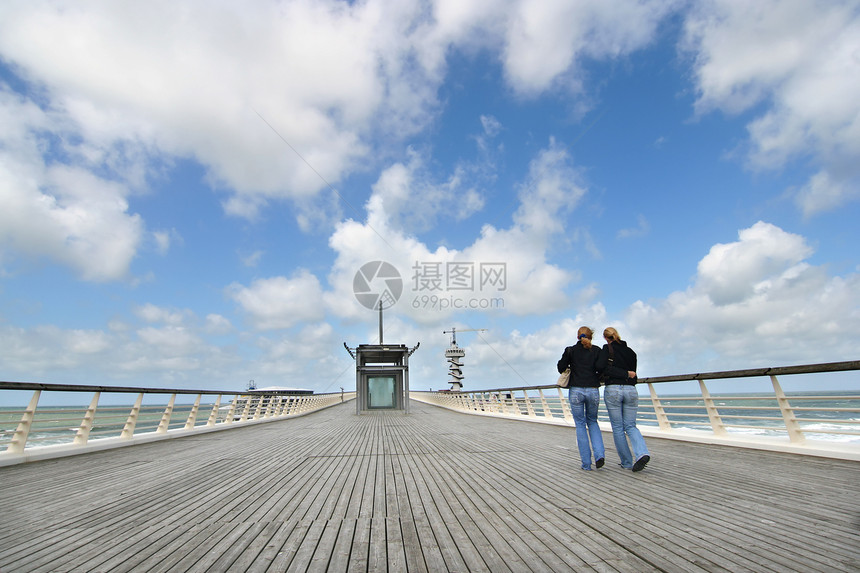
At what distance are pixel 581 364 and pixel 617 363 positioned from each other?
41 centimetres

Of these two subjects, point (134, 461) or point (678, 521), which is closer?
point (678, 521)

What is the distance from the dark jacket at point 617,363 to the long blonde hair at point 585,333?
0.19 m

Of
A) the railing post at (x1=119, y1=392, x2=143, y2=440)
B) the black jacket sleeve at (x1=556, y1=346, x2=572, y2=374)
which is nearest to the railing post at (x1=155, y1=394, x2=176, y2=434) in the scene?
the railing post at (x1=119, y1=392, x2=143, y2=440)

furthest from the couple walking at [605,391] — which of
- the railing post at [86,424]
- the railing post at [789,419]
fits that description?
the railing post at [86,424]

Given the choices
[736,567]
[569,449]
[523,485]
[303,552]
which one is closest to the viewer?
[736,567]

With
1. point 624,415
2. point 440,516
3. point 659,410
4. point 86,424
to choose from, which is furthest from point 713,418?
point 86,424

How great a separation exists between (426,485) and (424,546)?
188 cm

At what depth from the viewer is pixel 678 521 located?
3188 millimetres

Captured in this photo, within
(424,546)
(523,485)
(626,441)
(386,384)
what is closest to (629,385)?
(626,441)

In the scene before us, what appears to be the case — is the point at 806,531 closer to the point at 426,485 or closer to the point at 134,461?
the point at 426,485

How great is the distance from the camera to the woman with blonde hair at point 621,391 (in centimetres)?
514

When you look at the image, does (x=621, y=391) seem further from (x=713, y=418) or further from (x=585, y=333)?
(x=713, y=418)

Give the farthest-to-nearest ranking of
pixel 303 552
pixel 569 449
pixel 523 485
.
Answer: pixel 569 449 → pixel 523 485 → pixel 303 552

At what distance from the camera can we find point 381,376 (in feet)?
82.1
